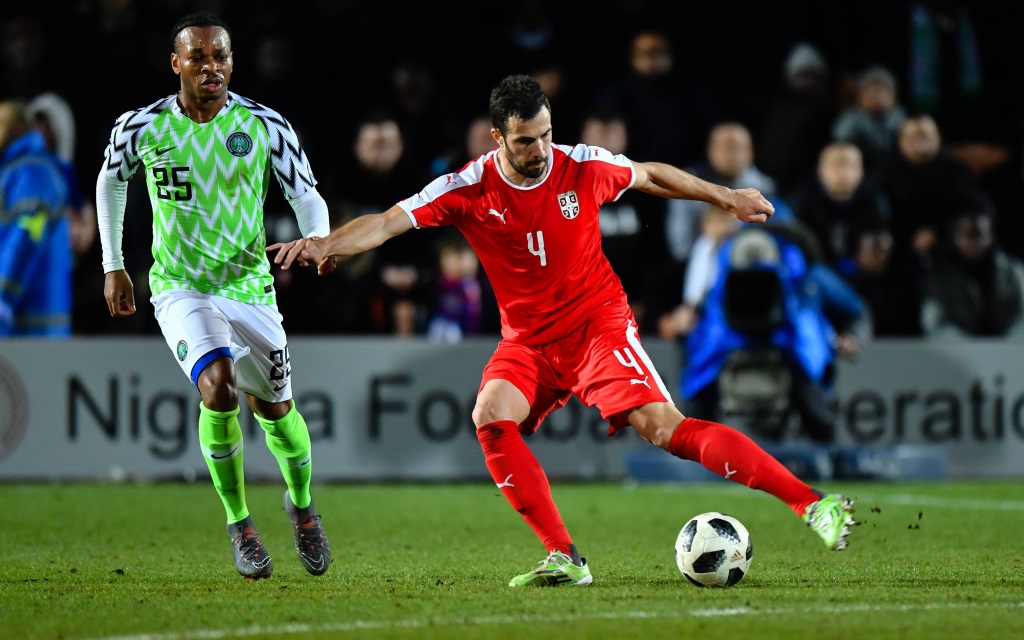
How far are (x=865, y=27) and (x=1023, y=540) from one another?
8964 millimetres

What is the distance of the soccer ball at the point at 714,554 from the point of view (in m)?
6.09

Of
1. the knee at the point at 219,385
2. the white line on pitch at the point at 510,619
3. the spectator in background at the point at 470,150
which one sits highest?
the spectator in background at the point at 470,150

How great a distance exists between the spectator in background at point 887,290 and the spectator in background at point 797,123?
131cm

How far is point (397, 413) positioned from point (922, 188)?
535cm

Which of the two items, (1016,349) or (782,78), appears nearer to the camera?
(1016,349)

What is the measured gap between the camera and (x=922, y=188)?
45.0 feet

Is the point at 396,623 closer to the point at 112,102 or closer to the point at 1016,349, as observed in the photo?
the point at 1016,349

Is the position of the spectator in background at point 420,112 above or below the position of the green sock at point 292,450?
above

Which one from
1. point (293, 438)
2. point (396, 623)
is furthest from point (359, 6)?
point (396, 623)

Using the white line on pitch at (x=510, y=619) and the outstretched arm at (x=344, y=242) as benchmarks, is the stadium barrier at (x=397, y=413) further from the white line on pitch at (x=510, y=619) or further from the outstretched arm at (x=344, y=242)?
the white line on pitch at (x=510, y=619)

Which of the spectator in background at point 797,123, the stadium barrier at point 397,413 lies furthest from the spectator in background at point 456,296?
the spectator in background at point 797,123

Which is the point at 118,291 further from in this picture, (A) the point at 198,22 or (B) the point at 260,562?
(B) the point at 260,562

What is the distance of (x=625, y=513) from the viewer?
32.6 feet

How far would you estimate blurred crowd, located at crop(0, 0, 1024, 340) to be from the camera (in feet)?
42.3
